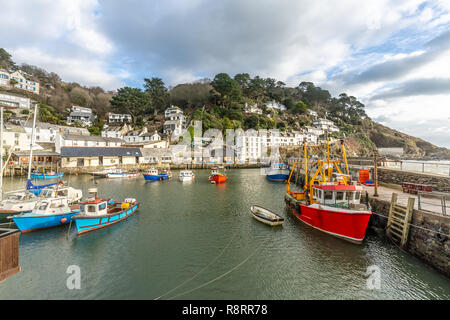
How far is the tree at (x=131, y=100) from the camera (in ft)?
282

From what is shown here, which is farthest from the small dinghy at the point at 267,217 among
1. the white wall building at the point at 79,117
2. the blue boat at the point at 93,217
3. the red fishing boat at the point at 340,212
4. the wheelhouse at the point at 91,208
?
the white wall building at the point at 79,117

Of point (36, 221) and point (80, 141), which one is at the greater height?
point (80, 141)

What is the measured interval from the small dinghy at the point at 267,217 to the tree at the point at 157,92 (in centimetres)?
9465

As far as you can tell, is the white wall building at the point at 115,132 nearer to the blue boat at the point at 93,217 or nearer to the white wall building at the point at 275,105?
the blue boat at the point at 93,217

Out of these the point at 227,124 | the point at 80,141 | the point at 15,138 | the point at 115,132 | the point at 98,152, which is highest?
the point at 227,124

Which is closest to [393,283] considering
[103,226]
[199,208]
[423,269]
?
[423,269]

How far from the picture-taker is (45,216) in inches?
584

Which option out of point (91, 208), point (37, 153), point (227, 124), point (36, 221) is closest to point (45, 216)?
point (36, 221)

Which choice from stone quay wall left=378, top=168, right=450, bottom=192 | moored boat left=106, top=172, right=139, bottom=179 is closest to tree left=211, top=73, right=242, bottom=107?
moored boat left=106, top=172, right=139, bottom=179

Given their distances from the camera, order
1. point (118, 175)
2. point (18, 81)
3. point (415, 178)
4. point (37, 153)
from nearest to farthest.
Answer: point (415, 178) → point (118, 175) → point (37, 153) → point (18, 81)

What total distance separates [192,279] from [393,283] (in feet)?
32.1

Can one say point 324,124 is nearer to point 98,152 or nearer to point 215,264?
point 98,152

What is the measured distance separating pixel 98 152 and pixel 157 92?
5894cm

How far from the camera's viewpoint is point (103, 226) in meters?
16.0
